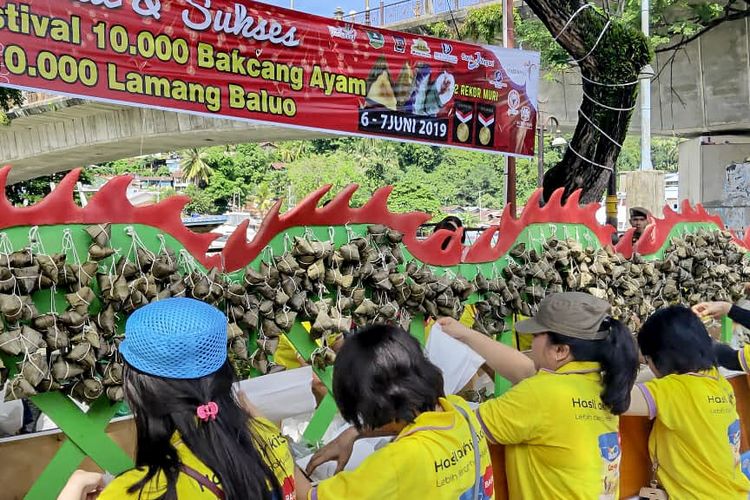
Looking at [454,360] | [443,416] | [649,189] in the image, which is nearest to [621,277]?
[454,360]

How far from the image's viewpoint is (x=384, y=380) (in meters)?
1.73

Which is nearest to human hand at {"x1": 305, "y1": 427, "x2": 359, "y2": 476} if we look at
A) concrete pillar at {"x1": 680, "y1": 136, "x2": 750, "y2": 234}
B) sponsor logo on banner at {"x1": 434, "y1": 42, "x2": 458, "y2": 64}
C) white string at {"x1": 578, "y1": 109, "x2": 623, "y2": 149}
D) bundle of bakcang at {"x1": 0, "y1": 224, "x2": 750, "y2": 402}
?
bundle of bakcang at {"x1": 0, "y1": 224, "x2": 750, "y2": 402}

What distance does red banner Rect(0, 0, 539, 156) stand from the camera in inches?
130

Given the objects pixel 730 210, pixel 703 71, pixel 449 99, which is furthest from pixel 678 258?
pixel 730 210

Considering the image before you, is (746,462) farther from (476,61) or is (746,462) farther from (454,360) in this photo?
(476,61)

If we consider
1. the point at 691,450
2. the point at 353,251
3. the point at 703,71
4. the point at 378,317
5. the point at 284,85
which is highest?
the point at 703,71

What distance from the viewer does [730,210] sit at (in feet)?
43.5

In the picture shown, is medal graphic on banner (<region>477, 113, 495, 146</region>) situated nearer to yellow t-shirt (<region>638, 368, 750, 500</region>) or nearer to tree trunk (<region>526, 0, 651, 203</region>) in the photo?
tree trunk (<region>526, 0, 651, 203</region>)

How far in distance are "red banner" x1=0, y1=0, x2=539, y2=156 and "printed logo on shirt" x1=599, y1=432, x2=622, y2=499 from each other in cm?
241

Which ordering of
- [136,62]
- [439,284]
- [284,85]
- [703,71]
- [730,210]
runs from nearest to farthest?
[439,284] → [136,62] → [284,85] → [703,71] → [730,210]

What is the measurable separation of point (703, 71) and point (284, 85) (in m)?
10.5

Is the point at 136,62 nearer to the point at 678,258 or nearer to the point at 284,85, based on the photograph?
the point at 284,85

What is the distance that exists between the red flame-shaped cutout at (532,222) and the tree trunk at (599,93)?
0.76 meters

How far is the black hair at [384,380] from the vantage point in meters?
1.73
